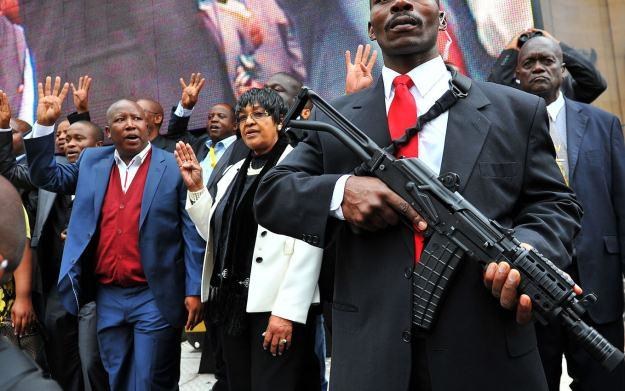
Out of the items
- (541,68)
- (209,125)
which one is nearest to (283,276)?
(541,68)

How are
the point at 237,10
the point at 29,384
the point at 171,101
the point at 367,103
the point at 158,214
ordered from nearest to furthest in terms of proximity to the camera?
the point at 29,384
the point at 367,103
the point at 158,214
the point at 237,10
the point at 171,101

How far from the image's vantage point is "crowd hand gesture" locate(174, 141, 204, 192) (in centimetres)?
383

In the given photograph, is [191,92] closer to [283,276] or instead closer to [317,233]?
[283,276]

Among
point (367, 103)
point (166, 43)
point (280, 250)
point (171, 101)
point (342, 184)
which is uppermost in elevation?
point (166, 43)

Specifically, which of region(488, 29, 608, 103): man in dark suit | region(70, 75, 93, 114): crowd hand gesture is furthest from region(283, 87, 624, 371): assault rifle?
region(70, 75, 93, 114): crowd hand gesture

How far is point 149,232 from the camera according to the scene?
3.99m

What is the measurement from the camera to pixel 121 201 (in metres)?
4.12

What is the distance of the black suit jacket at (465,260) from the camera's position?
1.82 metres

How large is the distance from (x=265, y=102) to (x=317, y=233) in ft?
6.30

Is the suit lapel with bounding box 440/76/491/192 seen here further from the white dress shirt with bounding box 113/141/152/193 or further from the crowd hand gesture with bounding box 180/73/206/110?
the crowd hand gesture with bounding box 180/73/206/110

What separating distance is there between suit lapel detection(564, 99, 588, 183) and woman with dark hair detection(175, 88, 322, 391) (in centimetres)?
131

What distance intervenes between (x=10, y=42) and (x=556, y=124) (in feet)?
23.1

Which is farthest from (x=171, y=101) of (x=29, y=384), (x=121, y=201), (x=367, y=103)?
(x=29, y=384)

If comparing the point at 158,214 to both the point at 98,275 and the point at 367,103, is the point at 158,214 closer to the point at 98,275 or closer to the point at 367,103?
the point at 98,275
